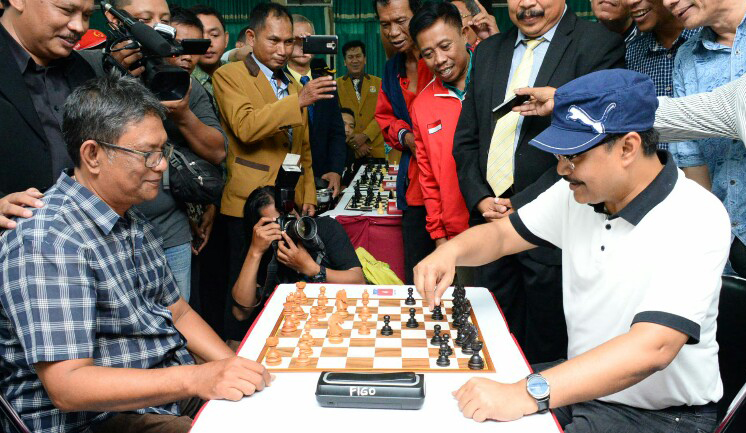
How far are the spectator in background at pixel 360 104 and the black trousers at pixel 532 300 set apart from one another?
13.8 feet

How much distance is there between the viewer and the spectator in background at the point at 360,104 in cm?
691

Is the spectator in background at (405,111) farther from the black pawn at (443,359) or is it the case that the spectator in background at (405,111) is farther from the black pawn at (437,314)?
the black pawn at (443,359)

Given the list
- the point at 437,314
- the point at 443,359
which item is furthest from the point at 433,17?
the point at 443,359

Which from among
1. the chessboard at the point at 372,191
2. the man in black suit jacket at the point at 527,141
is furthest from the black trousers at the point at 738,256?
the chessboard at the point at 372,191

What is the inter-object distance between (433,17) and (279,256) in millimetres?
1438

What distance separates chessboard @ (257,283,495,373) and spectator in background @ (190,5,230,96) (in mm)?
2398

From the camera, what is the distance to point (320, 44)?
3.33 m

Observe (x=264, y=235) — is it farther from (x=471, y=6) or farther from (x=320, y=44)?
(x=471, y=6)

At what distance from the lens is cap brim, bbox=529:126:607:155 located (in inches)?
59.2

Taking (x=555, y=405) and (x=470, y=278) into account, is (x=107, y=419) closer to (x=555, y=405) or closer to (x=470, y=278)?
(x=555, y=405)

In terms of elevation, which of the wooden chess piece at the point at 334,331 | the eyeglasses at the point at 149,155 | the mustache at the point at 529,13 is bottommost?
the wooden chess piece at the point at 334,331

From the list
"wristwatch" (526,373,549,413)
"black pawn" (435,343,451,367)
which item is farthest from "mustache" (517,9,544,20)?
"wristwatch" (526,373,549,413)

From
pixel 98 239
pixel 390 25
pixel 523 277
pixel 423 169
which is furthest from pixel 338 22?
pixel 98 239

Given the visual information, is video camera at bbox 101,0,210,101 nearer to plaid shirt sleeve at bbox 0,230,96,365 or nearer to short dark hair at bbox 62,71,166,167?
short dark hair at bbox 62,71,166,167
